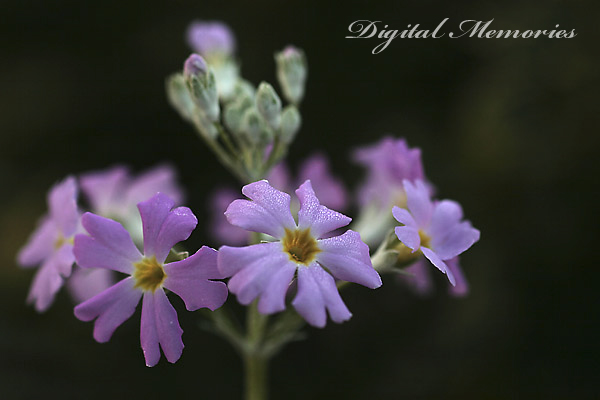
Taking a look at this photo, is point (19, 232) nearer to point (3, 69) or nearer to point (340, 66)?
point (3, 69)

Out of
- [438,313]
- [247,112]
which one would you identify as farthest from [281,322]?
[438,313]

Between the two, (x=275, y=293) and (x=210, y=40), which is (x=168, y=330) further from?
(x=210, y=40)

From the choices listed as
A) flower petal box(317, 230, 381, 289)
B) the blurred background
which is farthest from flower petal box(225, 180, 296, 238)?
the blurred background

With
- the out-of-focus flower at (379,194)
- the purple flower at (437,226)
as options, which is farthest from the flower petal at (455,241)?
the out-of-focus flower at (379,194)


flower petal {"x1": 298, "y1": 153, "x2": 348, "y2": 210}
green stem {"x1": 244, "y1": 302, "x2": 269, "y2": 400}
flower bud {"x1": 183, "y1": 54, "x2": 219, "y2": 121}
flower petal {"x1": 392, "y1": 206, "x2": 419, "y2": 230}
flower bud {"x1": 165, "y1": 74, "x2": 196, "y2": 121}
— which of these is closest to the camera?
flower petal {"x1": 392, "y1": 206, "x2": 419, "y2": 230}

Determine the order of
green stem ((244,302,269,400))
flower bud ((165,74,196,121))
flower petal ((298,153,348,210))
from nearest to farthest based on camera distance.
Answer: green stem ((244,302,269,400)) → flower bud ((165,74,196,121)) → flower petal ((298,153,348,210))

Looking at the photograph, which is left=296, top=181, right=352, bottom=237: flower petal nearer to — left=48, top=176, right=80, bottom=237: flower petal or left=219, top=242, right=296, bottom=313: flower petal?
left=219, top=242, right=296, bottom=313: flower petal

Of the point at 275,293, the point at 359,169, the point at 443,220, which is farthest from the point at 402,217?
the point at 359,169
